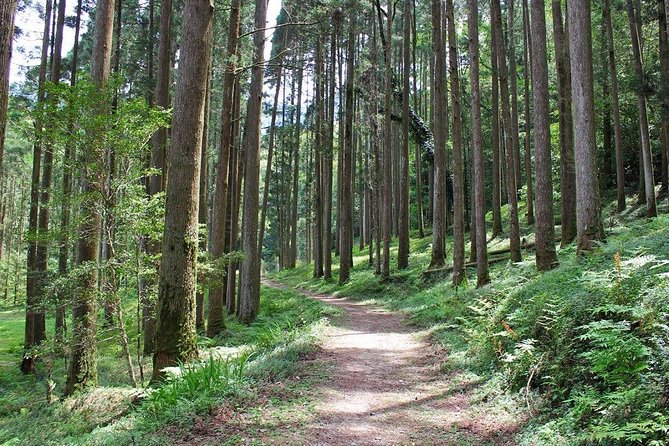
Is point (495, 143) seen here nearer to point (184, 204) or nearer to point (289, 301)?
point (289, 301)

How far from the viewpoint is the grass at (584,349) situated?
3.46 m

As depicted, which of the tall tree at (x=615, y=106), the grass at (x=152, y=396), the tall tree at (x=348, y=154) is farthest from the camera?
the tall tree at (x=348, y=154)

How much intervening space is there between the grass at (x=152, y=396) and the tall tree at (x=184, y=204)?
1.64 ft

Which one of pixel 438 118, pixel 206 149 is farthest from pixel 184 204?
pixel 438 118

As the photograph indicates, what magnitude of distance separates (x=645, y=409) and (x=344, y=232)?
16.9 meters

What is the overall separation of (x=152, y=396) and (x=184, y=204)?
7.90 feet

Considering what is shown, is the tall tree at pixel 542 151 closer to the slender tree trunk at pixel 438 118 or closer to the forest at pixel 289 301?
the forest at pixel 289 301

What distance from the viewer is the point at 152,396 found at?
16.4ft

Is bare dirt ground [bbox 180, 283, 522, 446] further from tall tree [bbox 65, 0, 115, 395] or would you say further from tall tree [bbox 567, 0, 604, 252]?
tall tree [bbox 65, 0, 115, 395]

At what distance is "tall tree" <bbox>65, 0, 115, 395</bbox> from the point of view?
7.68 meters

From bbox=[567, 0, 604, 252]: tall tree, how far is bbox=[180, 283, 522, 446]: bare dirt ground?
368 centimetres

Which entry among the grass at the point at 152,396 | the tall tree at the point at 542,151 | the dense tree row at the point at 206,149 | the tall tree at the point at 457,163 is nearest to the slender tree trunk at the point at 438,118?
the dense tree row at the point at 206,149

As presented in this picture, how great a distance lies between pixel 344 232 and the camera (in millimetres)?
20078

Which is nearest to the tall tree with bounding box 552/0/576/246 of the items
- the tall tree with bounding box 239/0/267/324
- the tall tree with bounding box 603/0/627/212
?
the tall tree with bounding box 603/0/627/212
